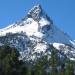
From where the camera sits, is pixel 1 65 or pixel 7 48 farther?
pixel 7 48

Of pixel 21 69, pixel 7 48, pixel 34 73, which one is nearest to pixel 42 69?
pixel 34 73

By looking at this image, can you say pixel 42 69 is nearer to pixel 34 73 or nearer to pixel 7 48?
pixel 34 73

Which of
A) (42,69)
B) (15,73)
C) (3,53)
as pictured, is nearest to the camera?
(15,73)

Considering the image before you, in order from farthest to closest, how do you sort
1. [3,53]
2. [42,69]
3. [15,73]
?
1. [42,69]
2. [3,53]
3. [15,73]

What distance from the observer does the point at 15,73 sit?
118812 millimetres

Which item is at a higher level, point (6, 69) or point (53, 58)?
point (53, 58)

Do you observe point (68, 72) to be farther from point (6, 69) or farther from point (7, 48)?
point (6, 69)

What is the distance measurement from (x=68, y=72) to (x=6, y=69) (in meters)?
→ 56.4

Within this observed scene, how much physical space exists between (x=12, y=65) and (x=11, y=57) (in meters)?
2.42

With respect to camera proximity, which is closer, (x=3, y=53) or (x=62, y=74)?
(x=3, y=53)

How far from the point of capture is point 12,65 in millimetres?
121375

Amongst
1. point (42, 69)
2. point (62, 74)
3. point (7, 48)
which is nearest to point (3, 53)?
point (7, 48)

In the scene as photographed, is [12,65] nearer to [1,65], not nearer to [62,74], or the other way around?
[1,65]

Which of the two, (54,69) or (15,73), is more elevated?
(54,69)
